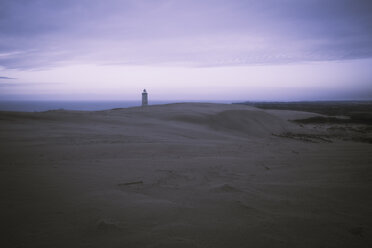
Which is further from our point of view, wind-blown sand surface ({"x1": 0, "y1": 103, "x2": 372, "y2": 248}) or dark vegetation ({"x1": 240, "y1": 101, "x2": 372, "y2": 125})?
dark vegetation ({"x1": 240, "y1": 101, "x2": 372, "y2": 125})

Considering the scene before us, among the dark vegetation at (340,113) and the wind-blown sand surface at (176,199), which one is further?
the dark vegetation at (340,113)

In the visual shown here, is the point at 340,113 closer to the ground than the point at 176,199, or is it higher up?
higher up

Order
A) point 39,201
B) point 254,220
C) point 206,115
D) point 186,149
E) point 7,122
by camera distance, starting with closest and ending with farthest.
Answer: point 254,220, point 39,201, point 186,149, point 7,122, point 206,115

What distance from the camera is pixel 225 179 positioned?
113 inches

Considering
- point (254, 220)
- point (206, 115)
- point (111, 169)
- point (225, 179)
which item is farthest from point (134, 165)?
point (206, 115)

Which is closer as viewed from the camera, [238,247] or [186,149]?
[238,247]

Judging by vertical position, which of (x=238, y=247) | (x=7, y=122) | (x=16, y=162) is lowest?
(x=238, y=247)

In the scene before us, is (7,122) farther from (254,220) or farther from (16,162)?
(254,220)

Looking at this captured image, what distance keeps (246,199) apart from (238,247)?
79cm

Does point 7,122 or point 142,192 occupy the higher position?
point 7,122

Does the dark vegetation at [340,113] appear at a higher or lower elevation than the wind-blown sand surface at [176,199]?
higher

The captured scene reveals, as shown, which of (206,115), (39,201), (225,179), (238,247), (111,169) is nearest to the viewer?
(238,247)

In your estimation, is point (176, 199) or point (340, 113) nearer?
point (176, 199)

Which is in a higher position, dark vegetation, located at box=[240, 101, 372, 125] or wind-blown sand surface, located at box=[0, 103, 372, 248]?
dark vegetation, located at box=[240, 101, 372, 125]
